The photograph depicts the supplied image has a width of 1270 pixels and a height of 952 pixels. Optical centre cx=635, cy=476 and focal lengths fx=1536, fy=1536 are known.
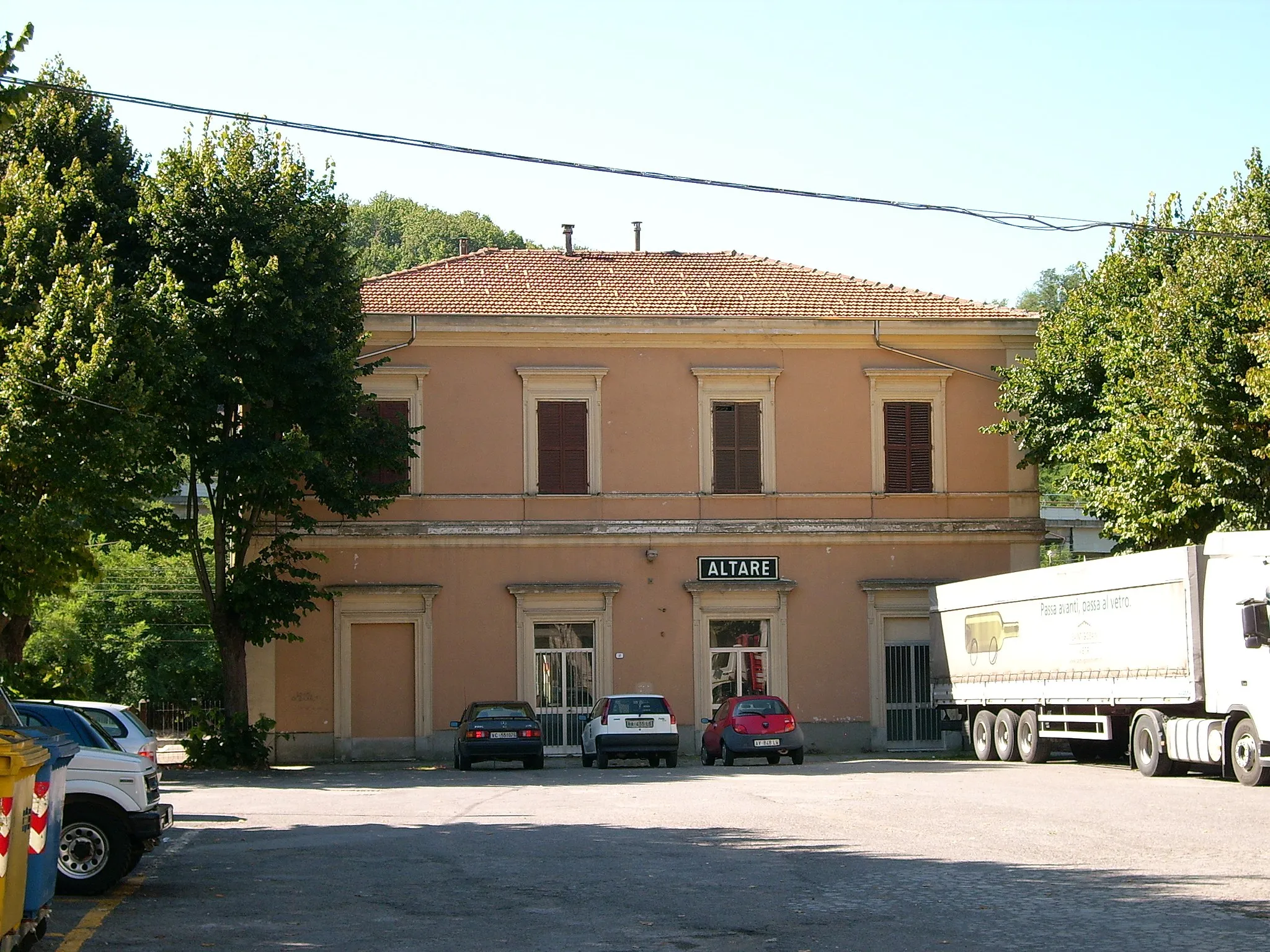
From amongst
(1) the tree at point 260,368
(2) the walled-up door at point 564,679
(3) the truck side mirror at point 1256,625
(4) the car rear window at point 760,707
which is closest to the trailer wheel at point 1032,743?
(4) the car rear window at point 760,707

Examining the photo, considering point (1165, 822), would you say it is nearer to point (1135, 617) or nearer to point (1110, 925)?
point (1110, 925)

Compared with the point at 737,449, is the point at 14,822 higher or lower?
lower

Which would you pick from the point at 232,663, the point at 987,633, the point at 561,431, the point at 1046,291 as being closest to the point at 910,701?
the point at 987,633

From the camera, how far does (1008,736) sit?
27.9 meters

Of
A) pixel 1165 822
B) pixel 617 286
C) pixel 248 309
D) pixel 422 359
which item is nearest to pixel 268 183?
pixel 248 309

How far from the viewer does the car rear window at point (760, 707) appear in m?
27.7

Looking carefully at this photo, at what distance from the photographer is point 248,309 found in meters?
27.2

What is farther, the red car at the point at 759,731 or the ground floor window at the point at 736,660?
the ground floor window at the point at 736,660

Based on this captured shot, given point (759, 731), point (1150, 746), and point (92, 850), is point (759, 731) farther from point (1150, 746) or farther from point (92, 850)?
point (92, 850)

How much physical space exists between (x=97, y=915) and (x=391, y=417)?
71.4 ft

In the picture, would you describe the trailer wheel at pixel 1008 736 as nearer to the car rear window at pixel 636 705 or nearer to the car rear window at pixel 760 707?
the car rear window at pixel 760 707

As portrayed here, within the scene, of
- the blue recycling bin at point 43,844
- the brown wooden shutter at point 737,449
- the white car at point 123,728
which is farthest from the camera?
the brown wooden shutter at point 737,449

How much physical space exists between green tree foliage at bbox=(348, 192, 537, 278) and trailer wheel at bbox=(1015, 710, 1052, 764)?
1992 inches

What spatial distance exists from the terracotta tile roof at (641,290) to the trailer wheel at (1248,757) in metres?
14.4
